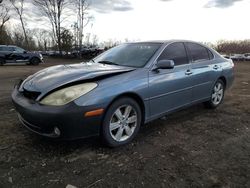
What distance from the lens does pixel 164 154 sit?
3451 millimetres

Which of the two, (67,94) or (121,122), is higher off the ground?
(67,94)

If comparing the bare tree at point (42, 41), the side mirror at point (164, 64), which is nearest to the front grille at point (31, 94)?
the side mirror at point (164, 64)

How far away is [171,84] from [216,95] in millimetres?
1947

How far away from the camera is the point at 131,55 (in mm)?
4422

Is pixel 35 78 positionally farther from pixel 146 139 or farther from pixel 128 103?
pixel 146 139

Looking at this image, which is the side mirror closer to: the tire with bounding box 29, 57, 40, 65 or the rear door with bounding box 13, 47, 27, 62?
the rear door with bounding box 13, 47, 27, 62

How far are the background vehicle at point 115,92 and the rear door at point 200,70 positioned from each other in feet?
0.06

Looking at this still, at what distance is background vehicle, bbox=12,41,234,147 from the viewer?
313 cm

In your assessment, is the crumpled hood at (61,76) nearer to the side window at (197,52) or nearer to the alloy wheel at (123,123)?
the alloy wheel at (123,123)

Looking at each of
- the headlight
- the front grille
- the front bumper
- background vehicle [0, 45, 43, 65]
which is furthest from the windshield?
background vehicle [0, 45, 43, 65]

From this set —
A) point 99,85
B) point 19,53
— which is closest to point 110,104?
point 99,85

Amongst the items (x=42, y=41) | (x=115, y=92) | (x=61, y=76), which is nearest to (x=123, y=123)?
(x=115, y=92)

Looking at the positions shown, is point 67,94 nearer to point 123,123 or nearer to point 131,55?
point 123,123

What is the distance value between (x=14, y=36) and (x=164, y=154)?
179 feet
